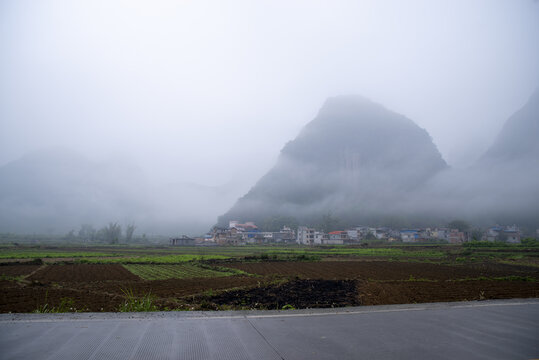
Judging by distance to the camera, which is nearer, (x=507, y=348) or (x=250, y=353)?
(x=250, y=353)

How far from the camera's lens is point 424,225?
136m

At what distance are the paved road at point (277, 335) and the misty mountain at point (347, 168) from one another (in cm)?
15596

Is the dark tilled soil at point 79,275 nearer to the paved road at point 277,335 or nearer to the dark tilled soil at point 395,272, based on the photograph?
Result: the dark tilled soil at point 395,272

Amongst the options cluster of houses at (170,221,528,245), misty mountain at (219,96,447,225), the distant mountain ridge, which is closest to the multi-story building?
cluster of houses at (170,221,528,245)

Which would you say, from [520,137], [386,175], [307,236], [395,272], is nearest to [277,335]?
[395,272]

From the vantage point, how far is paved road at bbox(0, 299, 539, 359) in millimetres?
3480

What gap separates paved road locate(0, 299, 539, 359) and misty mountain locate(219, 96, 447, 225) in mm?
155960

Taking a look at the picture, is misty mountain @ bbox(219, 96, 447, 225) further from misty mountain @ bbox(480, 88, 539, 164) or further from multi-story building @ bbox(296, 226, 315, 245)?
multi-story building @ bbox(296, 226, 315, 245)

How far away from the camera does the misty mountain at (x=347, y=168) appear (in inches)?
6663

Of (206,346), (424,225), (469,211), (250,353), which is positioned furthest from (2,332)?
(469,211)

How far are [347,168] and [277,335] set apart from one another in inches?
7324

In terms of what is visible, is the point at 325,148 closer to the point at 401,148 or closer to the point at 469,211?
the point at 401,148

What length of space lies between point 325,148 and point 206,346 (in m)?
191

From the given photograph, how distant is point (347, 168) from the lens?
184m
